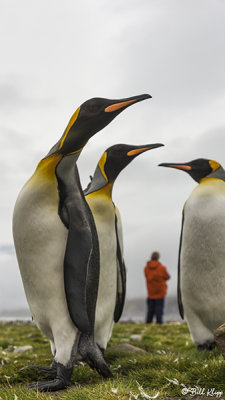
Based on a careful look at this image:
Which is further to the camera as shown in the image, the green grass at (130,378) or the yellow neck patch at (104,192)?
the yellow neck patch at (104,192)

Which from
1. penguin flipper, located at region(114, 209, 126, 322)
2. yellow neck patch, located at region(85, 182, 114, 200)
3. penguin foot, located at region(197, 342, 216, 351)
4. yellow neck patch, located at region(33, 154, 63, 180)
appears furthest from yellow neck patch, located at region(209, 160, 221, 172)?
yellow neck patch, located at region(33, 154, 63, 180)

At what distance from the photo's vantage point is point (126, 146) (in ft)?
19.5

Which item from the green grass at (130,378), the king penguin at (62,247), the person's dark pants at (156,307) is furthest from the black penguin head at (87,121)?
the person's dark pants at (156,307)

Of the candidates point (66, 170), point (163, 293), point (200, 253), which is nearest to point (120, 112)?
point (66, 170)

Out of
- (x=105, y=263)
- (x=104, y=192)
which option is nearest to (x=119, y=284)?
(x=105, y=263)

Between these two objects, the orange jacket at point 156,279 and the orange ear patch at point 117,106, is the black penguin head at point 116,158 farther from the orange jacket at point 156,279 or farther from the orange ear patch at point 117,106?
the orange jacket at point 156,279

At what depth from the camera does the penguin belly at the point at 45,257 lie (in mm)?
4035

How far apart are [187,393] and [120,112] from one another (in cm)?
258

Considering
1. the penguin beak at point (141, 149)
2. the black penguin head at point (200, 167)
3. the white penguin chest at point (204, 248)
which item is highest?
the penguin beak at point (141, 149)

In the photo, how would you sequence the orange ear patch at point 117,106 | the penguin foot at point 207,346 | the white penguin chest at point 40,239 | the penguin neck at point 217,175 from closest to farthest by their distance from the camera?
1. the white penguin chest at point 40,239
2. the orange ear patch at point 117,106
3. the penguin foot at point 207,346
4. the penguin neck at point 217,175

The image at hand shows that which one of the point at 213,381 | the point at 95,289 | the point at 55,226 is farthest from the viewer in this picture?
the point at 95,289

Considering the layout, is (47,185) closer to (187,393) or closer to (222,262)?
(187,393)

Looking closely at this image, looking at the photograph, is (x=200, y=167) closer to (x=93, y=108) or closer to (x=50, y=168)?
(x=93, y=108)

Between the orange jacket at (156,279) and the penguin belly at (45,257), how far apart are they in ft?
28.4
